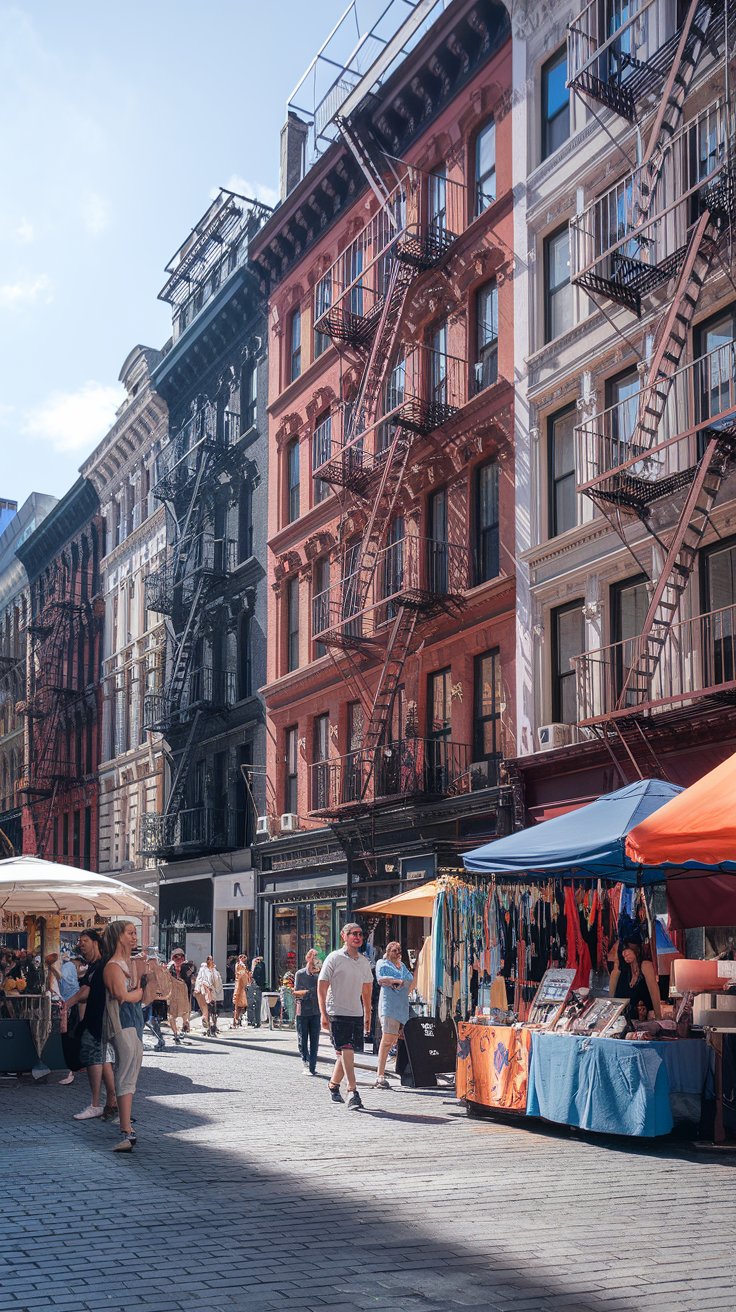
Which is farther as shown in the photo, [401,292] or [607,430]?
[401,292]

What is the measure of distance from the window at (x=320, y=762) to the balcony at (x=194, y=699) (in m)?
5.57

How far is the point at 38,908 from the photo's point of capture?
71.3ft

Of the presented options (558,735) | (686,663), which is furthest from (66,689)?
(686,663)

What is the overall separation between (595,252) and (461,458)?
17.0ft

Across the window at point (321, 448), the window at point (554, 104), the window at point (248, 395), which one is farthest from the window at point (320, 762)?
the window at point (554, 104)

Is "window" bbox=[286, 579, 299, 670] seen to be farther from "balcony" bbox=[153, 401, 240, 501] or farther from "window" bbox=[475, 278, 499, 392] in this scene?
"window" bbox=[475, 278, 499, 392]

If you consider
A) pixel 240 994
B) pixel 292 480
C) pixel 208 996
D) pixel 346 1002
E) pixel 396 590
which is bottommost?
pixel 240 994

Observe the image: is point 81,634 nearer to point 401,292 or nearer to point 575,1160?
point 401,292

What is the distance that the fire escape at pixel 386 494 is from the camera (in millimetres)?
27016

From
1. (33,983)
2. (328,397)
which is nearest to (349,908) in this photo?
(33,983)

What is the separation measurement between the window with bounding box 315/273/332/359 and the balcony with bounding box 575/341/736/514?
14548mm

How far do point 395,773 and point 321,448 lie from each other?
9713mm

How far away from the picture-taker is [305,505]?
1345 inches

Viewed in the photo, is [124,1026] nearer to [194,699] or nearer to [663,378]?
[663,378]
